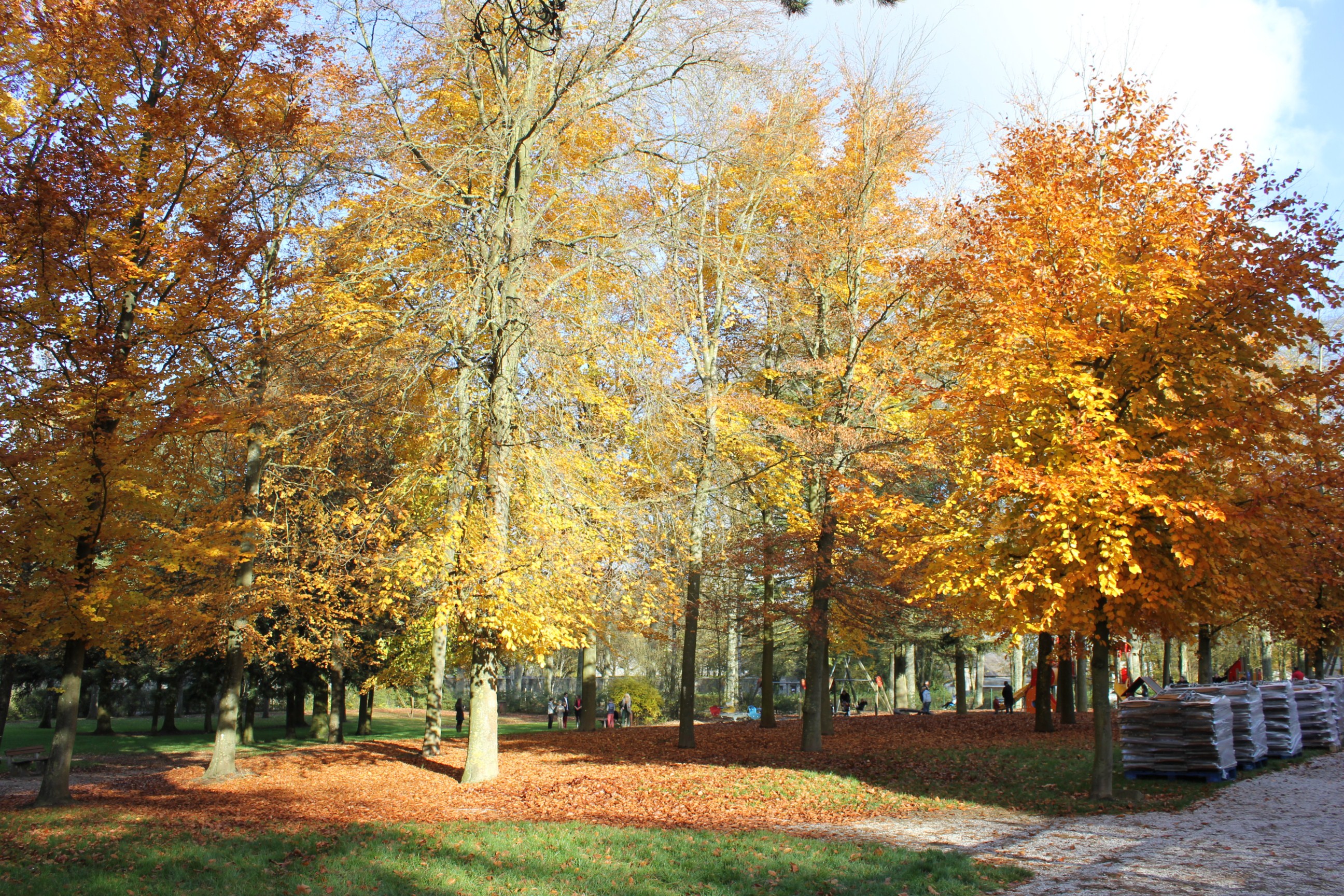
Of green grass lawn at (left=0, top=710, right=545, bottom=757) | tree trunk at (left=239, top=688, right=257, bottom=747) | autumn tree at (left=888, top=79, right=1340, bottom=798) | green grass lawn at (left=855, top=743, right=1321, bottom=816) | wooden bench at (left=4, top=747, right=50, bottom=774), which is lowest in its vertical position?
green grass lawn at (left=0, top=710, right=545, bottom=757)

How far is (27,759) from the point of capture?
1536 centimetres

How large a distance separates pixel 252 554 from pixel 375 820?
5.59 metres

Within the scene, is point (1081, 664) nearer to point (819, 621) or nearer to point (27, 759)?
point (819, 621)

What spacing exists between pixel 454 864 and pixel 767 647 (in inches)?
565

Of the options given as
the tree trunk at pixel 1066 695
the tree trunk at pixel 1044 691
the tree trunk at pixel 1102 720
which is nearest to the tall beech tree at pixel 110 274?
the tree trunk at pixel 1102 720

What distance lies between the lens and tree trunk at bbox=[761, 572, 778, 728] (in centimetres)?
1661

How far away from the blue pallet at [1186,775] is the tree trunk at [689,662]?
7.96 metres

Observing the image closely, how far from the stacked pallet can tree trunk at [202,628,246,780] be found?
48.7 ft

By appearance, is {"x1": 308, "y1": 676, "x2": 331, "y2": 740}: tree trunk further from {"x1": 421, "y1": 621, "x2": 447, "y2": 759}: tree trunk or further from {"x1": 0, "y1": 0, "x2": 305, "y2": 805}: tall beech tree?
{"x1": 0, "y1": 0, "x2": 305, "y2": 805}: tall beech tree

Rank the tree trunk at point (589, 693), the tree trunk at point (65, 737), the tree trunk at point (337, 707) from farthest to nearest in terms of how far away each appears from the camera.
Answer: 1. the tree trunk at point (337, 707)
2. the tree trunk at point (589, 693)
3. the tree trunk at point (65, 737)

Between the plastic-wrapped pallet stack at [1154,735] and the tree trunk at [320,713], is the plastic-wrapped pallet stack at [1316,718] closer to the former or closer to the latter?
the plastic-wrapped pallet stack at [1154,735]

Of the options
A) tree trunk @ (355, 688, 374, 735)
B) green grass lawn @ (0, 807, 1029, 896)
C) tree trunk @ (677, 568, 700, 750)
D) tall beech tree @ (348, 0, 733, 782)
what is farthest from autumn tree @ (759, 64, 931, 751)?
tree trunk @ (355, 688, 374, 735)

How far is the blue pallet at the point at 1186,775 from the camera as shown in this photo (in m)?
11.8

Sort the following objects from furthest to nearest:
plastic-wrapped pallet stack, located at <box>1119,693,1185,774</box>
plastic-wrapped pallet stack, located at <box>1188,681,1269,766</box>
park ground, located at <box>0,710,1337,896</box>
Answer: plastic-wrapped pallet stack, located at <box>1188,681,1269,766</box> → plastic-wrapped pallet stack, located at <box>1119,693,1185,774</box> → park ground, located at <box>0,710,1337,896</box>
